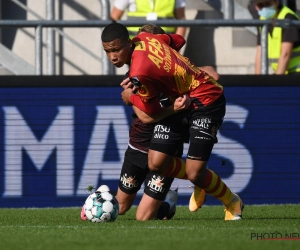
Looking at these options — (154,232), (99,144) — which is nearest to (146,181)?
(99,144)

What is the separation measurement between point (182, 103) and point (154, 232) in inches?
56.7

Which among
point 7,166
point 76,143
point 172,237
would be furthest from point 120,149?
point 172,237

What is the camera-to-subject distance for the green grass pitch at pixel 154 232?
6.16m

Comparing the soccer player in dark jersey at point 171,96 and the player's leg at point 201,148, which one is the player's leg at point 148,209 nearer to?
the soccer player in dark jersey at point 171,96

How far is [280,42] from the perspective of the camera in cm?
1133

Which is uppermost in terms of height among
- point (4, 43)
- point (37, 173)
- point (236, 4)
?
point (236, 4)

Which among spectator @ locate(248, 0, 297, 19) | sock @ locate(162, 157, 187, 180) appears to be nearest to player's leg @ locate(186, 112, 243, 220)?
sock @ locate(162, 157, 187, 180)

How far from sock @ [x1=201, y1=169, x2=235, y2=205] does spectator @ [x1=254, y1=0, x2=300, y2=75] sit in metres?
3.04

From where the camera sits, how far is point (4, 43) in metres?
12.7

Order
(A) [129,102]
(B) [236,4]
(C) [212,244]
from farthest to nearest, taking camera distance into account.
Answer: (B) [236,4], (A) [129,102], (C) [212,244]

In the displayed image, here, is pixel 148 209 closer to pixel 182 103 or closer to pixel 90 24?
pixel 182 103

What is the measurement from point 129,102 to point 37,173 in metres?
2.66

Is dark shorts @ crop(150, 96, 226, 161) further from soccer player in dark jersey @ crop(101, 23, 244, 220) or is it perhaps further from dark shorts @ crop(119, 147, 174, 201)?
dark shorts @ crop(119, 147, 174, 201)

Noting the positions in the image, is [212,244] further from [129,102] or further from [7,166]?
[7,166]
